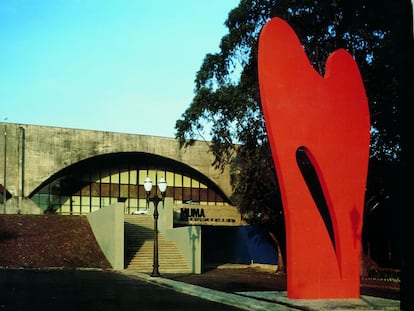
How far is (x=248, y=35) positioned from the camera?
2816cm

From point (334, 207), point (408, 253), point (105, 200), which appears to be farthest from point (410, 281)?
point (105, 200)

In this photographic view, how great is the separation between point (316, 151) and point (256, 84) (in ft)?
42.5

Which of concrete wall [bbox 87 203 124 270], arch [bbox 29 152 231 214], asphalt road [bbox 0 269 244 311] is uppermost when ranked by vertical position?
arch [bbox 29 152 231 214]

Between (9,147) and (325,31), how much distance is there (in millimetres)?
27790

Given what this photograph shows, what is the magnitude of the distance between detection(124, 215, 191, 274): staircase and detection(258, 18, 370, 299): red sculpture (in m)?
14.1

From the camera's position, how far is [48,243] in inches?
1255

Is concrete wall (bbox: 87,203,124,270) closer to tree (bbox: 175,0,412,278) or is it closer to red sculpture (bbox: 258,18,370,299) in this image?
tree (bbox: 175,0,412,278)

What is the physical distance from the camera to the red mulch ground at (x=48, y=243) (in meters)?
29.3

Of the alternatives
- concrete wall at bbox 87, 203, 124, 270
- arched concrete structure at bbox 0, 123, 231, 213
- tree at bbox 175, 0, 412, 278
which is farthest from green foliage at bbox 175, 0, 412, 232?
arched concrete structure at bbox 0, 123, 231, 213

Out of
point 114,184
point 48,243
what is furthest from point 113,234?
point 114,184

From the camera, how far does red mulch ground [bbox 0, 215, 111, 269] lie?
29281 millimetres

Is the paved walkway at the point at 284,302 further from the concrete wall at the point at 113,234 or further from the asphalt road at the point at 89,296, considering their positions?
the concrete wall at the point at 113,234

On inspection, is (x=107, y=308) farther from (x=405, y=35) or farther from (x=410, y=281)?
(x=405, y=35)

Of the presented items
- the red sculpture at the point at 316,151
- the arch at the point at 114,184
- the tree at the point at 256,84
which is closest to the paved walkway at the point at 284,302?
the red sculpture at the point at 316,151
